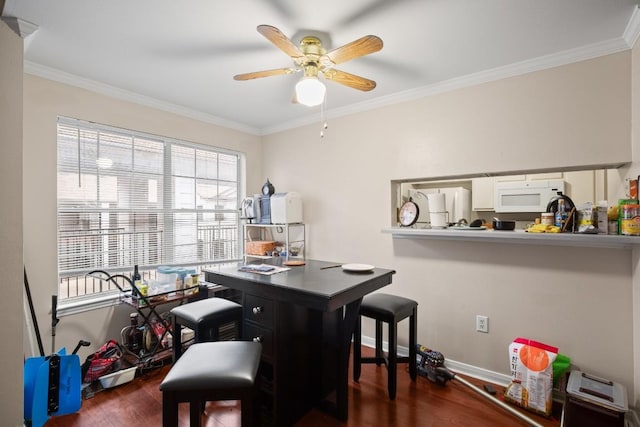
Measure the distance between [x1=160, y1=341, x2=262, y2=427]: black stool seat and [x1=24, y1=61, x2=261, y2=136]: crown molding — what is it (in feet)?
8.45

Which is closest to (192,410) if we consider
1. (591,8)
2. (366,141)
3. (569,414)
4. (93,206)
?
(569,414)

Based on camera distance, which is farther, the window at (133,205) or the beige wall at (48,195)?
the window at (133,205)

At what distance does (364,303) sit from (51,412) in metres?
2.24

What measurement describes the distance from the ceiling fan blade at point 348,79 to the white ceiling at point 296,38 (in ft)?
0.74

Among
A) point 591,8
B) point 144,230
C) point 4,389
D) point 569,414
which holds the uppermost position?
point 591,8

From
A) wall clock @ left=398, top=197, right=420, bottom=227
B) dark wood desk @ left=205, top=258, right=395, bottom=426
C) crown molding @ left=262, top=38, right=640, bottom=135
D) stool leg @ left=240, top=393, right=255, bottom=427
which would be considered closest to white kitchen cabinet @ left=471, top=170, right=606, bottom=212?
wall clock @ left=398, top=197, right=420, bottom=227

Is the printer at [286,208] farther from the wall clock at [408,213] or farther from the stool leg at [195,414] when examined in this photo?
the stool leg at [195,414]

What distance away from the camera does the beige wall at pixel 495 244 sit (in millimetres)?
2035

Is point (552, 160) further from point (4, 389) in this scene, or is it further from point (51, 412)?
point (51, 412)

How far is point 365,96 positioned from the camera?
298 centimetres

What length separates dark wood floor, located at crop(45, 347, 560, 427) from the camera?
195cm

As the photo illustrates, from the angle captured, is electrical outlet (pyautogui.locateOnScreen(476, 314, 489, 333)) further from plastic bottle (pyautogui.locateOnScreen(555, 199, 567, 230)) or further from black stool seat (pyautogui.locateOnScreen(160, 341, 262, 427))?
black stool seat (pyautogui.locateOnScreen(160, 341, 262, 427))

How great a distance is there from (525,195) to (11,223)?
3.51 metres

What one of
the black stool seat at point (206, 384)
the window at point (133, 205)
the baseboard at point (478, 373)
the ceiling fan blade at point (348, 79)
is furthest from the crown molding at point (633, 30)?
the window at point (133, 205)
